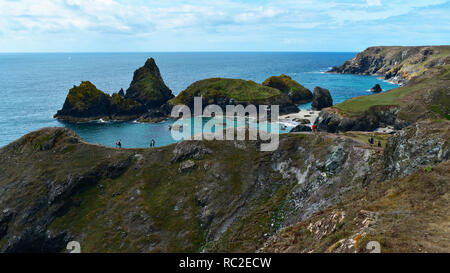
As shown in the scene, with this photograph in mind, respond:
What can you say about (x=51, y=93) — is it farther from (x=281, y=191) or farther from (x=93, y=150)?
(x=281, y=191)

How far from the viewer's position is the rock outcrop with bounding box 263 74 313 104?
13688 centimetres

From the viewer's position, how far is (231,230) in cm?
3397

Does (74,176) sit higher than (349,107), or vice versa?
(349,107)

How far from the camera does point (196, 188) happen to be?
40.9 meters

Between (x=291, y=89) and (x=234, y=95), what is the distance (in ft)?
101

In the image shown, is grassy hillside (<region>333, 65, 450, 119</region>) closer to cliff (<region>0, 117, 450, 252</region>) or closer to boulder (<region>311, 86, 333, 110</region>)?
boulder (<region>311, 86, 333, 110</region>)

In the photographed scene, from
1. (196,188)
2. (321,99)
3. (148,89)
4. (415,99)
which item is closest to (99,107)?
(148,89)

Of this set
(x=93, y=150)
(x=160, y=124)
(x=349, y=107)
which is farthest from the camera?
(x=160, y=124)

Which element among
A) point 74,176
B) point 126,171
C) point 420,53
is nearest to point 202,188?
point 126,171

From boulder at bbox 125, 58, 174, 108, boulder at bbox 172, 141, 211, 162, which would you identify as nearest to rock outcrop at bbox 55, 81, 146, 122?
boulder at bbox 125, 58, 174, 108

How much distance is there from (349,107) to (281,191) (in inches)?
2421

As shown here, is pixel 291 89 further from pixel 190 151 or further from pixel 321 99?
pixel 190 151

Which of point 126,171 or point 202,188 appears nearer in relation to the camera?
point 202,188
